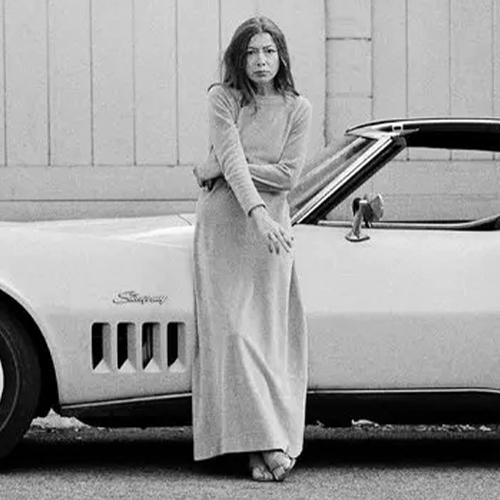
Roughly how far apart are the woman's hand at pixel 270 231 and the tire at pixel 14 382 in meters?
0.94

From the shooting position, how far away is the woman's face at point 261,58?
8.06 meters

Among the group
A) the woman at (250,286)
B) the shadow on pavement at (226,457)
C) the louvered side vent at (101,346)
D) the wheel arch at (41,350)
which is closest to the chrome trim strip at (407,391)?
the woman at (250,286)

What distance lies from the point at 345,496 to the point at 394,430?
2.31 m

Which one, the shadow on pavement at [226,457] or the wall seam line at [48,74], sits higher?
the wall seam line at [48,74]

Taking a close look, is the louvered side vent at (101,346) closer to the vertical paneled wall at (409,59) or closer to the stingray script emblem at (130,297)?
the stingray script emblem at (130,297)

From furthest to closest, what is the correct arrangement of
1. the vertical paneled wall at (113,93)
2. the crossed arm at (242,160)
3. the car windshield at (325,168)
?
the vertical paneled wall at (113,93) → the car windshield at (325,168) → the crossed arm at (242,160)

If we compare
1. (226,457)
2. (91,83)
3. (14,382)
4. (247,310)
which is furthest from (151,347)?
(91,83)

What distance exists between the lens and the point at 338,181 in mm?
8305

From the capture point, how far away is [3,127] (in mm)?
12984

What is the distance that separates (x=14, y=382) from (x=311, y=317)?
110cm

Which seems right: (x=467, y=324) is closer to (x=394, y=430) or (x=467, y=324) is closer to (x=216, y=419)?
(x=216, y=419)

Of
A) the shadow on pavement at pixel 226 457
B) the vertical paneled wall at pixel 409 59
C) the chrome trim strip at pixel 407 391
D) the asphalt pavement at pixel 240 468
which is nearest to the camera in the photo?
the asphalt pavement at pixel 240 468

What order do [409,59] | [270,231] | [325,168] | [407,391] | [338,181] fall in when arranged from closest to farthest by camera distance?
[270,231]
[407,391]
[338,181]
[325,168]
[409,59]

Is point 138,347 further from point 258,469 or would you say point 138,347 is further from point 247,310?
point 258,469
